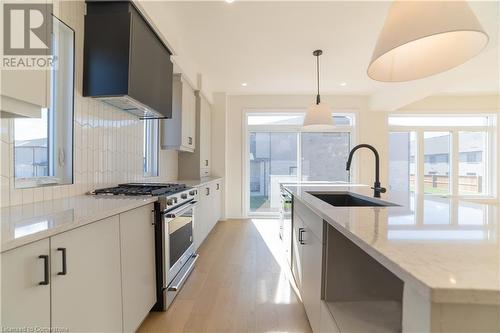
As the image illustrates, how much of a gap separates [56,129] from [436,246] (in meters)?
2.23

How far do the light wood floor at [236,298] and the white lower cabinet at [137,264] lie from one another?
9.5 inches

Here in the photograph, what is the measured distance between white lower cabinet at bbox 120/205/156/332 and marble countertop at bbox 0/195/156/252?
4.8 inches

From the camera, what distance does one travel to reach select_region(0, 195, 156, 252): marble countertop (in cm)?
85

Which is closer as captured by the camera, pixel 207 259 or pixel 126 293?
pixel 126 293

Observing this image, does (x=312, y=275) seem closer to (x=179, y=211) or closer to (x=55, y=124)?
(x=179, y=211)

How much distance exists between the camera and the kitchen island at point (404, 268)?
0.49 metres

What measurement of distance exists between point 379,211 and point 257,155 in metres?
4.68

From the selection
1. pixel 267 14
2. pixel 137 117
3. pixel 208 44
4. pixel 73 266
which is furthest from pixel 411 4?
pixel 208 44

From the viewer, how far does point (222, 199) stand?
17.6 ft

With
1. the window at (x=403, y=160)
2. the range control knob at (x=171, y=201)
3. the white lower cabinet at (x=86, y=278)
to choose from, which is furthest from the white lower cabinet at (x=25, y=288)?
the window at (x=403, y=160)

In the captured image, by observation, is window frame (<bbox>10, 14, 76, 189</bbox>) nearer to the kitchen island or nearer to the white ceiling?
the white ceiling

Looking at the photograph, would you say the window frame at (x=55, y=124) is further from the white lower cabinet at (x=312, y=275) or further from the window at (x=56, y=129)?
the white lower cabinet at (x=312, y=275)

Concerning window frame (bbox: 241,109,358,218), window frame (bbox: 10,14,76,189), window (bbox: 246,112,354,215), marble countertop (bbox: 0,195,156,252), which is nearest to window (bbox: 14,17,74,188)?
window frame (bbox: 10,14,76,189)

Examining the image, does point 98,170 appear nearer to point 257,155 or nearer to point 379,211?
point 379,211
